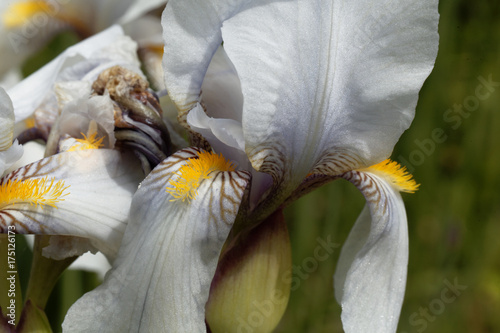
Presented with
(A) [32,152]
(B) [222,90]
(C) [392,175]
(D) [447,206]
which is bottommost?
(D) [447,206]

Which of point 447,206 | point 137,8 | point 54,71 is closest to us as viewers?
point 54,71

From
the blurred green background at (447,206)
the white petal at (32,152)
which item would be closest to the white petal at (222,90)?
the white petal at (32,152)

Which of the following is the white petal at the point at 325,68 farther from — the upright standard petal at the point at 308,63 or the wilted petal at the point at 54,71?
the wilted petal at the point at 54,71

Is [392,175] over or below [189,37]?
below

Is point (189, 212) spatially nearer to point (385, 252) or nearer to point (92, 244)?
point (92, 244)

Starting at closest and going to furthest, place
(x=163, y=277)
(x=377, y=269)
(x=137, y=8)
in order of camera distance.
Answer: (x=163, y=277) → (x=377, y=269) → (x=137, y=8)

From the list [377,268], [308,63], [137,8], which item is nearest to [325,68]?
[308,63]

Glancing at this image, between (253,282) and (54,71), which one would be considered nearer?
(253,282)

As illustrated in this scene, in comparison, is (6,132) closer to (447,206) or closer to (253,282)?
(253,282)
